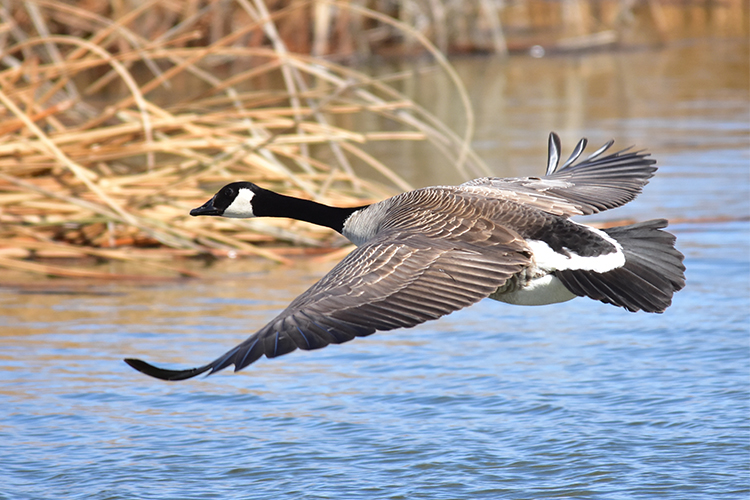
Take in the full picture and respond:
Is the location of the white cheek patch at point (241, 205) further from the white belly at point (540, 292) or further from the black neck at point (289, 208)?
the white belly at point (540, 292)

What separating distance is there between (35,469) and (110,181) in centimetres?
323

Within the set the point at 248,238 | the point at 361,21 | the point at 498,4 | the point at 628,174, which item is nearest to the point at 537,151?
the point at 248,238

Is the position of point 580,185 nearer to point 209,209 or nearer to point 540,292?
point 540,292

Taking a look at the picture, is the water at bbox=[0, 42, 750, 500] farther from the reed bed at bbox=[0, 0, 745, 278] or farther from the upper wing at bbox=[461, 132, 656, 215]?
the upper wing at bbox=[461, 132, 656, 215]

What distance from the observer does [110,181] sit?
6.68m

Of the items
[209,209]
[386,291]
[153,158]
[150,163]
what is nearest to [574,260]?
[386,291]

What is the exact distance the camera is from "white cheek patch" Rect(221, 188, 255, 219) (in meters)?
4.80

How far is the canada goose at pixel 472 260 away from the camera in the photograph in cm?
322

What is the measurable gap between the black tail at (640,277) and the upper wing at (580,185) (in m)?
0.43

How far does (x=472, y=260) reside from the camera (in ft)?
11.9

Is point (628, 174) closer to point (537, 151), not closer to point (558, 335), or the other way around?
point (558, 335)

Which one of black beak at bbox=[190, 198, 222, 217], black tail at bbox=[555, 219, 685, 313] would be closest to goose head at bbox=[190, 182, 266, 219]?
black beak at bbox=[190, 198, 222, 217]

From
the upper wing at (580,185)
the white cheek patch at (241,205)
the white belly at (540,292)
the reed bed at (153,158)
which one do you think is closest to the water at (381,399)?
the reed bed at (153,158)

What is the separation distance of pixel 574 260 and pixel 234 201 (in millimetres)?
1719
